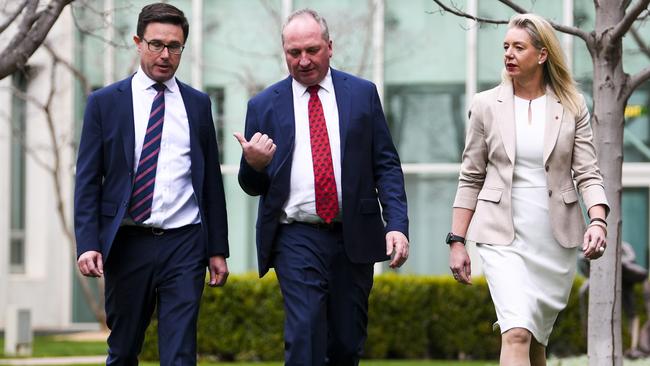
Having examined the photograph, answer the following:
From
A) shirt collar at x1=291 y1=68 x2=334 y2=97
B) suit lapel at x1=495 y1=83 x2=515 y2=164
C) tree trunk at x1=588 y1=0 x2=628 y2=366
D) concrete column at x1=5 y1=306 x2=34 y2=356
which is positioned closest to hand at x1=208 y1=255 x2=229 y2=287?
shirt collar at x1=291 y1=68 x2=334 y2=97

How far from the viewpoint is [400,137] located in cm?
1948

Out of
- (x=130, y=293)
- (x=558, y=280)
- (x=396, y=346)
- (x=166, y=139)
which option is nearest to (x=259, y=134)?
(x=166, y=139)

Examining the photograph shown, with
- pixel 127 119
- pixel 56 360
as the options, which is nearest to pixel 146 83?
pixel 127 119

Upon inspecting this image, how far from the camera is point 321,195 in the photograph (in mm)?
6801

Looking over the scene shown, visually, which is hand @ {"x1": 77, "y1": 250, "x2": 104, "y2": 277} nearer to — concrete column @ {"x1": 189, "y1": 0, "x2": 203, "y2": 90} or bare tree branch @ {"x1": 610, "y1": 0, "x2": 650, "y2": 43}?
bare tree branch @ {"x1": 610, "y1": 0, "x2": 650, "y2": 43}

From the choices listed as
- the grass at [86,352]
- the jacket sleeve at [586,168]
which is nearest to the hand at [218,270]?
the jacket sleeve at [586,168]

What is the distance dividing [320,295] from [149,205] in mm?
926

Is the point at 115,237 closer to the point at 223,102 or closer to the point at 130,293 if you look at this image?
the point at 130,293

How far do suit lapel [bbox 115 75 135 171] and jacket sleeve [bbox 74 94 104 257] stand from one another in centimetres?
11

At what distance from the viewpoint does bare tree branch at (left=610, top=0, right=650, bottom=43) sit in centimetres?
793

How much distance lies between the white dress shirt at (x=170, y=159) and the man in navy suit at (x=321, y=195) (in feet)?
1.01

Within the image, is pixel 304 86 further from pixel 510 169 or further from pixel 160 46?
pixel 510 169

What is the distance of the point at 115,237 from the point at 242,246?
44.5ft

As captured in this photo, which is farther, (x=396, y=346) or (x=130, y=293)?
(x=396, y=346)
